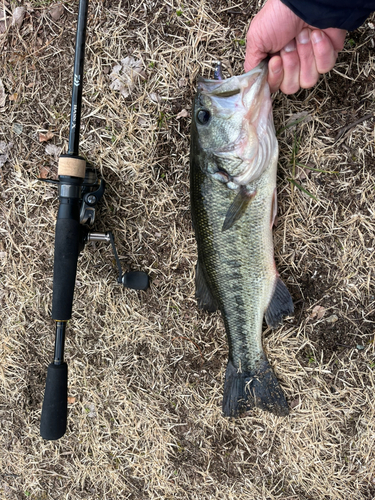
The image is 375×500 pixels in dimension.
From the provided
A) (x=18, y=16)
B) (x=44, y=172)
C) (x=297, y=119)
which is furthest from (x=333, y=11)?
(x=18, y=16)

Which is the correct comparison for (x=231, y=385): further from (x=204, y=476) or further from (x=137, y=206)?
(x=137, y=206)

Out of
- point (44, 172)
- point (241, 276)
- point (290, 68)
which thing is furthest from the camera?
point (44, 172)

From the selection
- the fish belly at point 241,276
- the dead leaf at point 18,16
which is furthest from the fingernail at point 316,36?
the dead leaf at point 18,16

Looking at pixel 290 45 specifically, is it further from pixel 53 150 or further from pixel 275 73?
pixel 53 150

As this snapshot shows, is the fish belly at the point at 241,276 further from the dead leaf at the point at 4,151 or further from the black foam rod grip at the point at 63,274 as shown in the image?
the dead leaf at the point at 4,151

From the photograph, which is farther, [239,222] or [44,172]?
[44,172]
